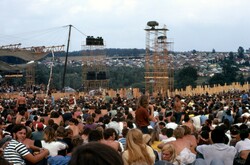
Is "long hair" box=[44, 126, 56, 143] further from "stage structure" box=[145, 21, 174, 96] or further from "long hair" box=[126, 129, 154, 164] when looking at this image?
"stage structure" box=[145, 21, 174, 96]

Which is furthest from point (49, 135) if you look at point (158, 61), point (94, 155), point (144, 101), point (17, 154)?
point (158, 61)

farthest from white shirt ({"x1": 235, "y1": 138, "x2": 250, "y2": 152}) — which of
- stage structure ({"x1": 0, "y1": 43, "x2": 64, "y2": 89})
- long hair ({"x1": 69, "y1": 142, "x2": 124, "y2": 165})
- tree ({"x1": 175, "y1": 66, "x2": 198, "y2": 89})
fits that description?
tree ({"x1": 175, "y1": 66, "x2": 198, "y2": 89})

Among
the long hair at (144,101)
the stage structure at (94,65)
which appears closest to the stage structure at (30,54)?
the stage structure at (94,65)

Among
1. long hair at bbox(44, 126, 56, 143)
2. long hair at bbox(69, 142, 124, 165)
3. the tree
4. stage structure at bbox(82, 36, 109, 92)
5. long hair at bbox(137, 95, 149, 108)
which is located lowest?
the tree

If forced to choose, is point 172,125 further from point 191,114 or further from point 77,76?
point 77,76

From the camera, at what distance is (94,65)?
9688 centimetres

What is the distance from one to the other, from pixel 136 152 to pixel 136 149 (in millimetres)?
37

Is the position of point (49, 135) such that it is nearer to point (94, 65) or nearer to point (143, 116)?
point (143, 116)

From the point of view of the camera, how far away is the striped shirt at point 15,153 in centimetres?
811

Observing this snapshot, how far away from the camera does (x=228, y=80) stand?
121 m

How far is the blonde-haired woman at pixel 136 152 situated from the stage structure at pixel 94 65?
227ft

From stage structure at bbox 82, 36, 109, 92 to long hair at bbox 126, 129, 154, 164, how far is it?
2723 inches

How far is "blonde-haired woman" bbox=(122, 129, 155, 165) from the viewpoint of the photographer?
292 inches

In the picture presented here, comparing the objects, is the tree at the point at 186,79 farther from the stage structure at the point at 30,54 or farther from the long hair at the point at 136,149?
the long hair at the point at 136,149
